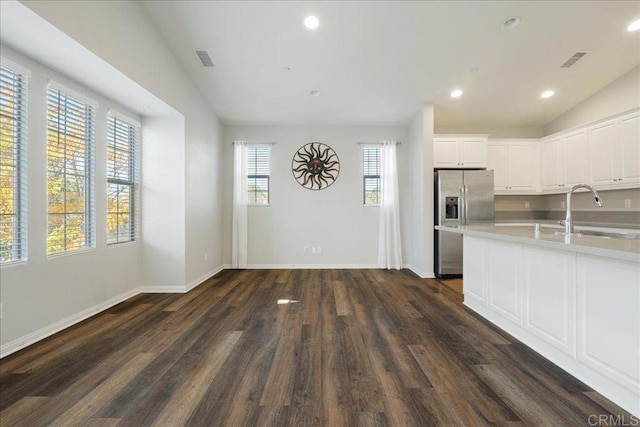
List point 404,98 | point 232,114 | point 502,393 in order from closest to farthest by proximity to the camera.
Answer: point 502,393 → point 404,98 → point 232,114

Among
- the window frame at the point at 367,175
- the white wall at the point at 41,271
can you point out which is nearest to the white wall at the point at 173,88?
the white wall at the point at 41,271

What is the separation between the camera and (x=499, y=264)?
260cm

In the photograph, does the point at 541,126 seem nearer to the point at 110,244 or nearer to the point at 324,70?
the point at 324,70

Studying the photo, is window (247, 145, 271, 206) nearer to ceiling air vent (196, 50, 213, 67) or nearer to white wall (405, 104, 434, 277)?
ceiling air vent (196, 50, 213, 67)

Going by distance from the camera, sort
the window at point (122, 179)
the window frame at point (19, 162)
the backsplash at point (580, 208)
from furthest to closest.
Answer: the backsplash at point (580, 208)
the window at point (122, 179)
the window frame at point (19, 162)

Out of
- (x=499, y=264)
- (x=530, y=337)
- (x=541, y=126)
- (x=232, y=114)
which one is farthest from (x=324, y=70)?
(x=541, y=126)

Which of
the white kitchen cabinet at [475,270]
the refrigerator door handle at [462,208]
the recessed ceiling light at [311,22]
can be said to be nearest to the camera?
the white kitchen cabinet at [475,270]

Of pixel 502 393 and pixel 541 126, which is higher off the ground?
pixel 541 126

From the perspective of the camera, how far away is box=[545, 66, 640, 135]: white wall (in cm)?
392

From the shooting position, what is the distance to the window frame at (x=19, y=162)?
2.22m

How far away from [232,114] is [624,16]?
5.41 meters

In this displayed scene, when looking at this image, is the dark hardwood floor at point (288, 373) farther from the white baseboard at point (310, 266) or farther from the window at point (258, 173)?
the window at point (258, 173)

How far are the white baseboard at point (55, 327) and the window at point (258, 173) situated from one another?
107 inches

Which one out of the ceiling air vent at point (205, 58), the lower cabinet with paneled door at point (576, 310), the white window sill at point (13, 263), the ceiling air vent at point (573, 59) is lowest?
the lower cabinet with paneled door at point (576, 310)
